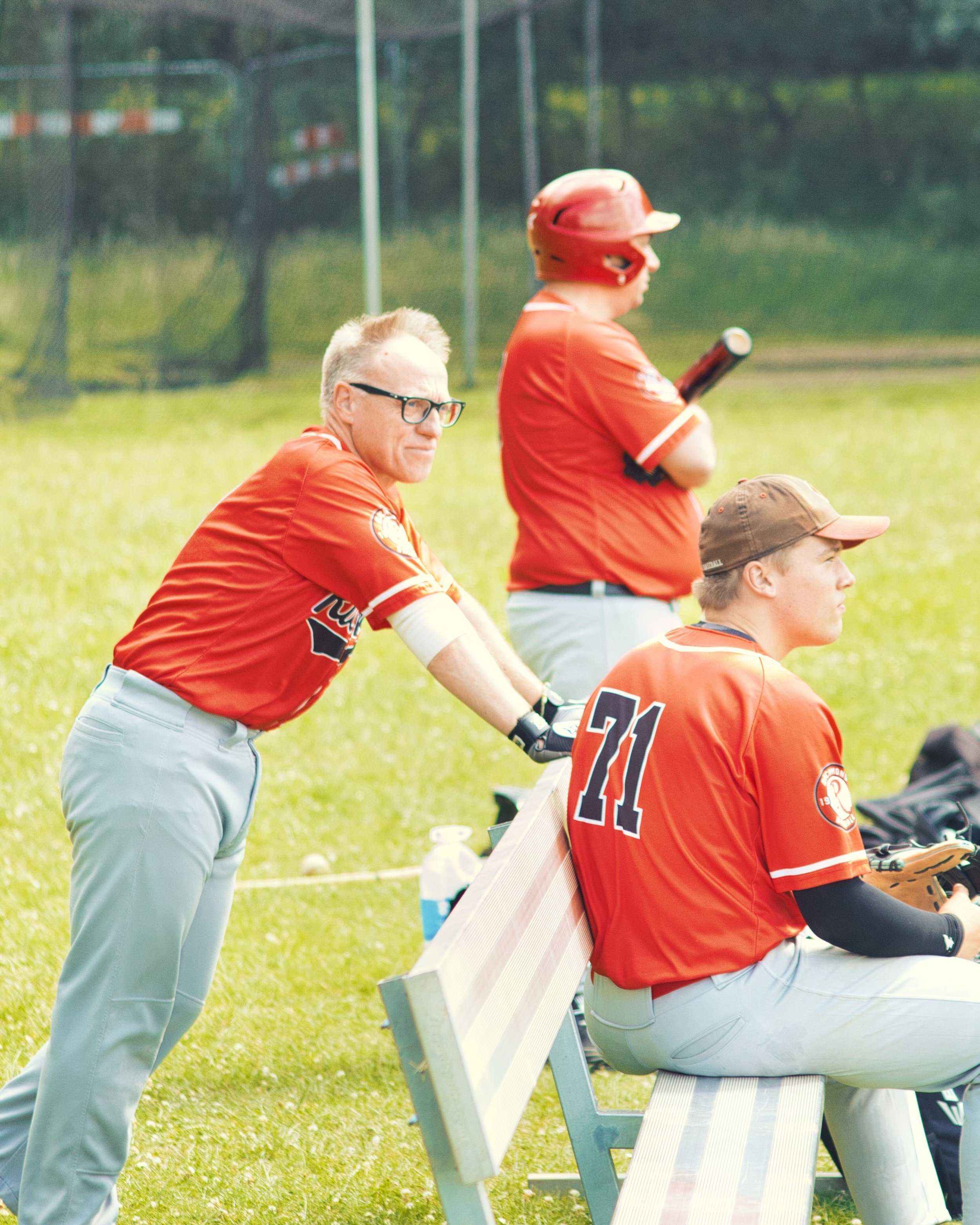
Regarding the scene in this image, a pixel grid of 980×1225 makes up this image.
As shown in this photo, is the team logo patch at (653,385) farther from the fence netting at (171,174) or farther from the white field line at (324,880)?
the fence netting at (171,174)

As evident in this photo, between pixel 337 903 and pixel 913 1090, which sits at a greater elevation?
pixel 913 1090

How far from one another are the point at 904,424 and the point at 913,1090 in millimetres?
12725

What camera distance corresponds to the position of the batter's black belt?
435cm

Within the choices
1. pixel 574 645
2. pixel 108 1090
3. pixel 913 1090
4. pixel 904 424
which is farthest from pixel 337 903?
pixel 904 424

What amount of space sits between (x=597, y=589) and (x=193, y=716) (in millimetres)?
1683

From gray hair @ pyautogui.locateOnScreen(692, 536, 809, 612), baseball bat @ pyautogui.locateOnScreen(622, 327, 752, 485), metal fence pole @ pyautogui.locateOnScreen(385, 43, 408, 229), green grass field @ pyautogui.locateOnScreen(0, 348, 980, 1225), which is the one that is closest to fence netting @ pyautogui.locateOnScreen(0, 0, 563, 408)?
metal fence pole @ pyautogui.locateOnScreen(385, 43, 408, 229)

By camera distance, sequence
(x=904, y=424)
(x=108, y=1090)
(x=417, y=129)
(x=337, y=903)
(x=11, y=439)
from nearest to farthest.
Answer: (x=108, y=1090), (x=337, y=903), (x=11, y=439), (x=904, y=424), (x=417, y=129)

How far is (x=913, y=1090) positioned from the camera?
9.46 feet

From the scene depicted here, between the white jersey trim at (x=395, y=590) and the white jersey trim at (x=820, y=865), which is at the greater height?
the white jersey trim at (x=395, y=590)

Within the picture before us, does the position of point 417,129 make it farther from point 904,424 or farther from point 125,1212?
point 125,1212

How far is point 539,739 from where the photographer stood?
10.0 feet

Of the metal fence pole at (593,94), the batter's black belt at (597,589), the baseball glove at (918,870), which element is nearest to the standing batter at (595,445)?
the batter's black belt at (597,589)

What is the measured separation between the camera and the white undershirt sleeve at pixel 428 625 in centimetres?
290

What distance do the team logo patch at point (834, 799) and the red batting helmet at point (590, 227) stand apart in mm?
2096
